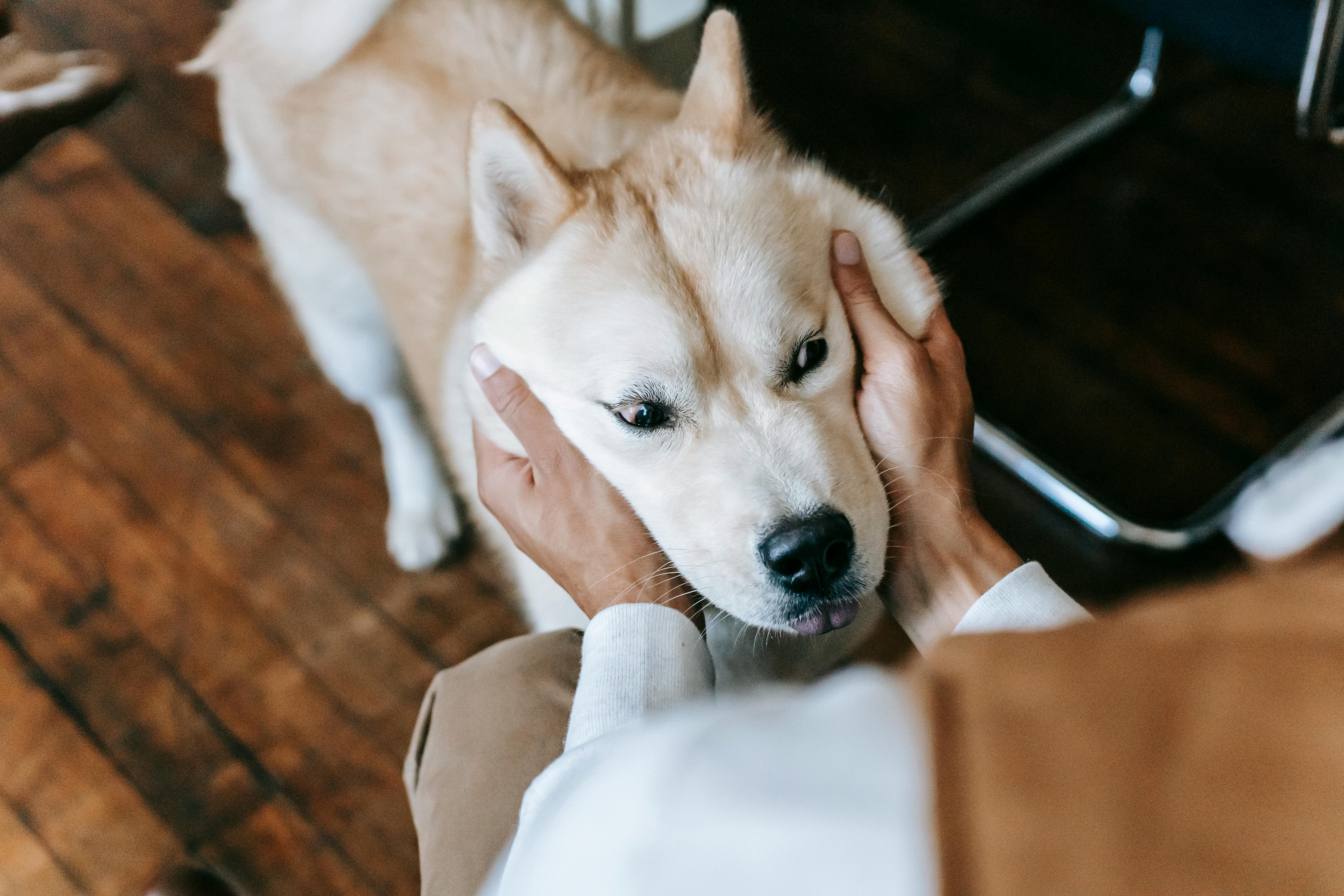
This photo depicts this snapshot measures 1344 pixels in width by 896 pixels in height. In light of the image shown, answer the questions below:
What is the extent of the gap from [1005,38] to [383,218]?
1.98 m

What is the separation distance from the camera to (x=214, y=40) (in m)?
1.60

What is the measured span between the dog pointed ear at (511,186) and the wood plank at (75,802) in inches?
49.6

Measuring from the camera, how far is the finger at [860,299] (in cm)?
104

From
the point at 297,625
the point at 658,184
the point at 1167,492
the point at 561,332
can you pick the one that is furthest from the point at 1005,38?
the point at 297,625

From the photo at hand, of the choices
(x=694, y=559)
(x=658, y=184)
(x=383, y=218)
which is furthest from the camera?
(x=383, y=218)

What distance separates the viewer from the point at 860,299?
3.45 feet

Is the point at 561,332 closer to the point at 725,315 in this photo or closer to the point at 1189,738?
the point at 725,315

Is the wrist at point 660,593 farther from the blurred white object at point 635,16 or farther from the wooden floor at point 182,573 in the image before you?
the blurred white object at point 635,16

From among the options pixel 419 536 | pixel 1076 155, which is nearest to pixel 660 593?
pixel 419 536

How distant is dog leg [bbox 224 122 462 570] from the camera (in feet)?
5.49

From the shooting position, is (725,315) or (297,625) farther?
(297,625)

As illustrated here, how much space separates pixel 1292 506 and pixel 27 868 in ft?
7.78

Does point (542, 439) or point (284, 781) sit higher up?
point (542, 439)

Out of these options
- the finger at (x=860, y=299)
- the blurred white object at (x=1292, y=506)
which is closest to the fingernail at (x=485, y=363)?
the finger at (x=860, y=299)
